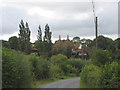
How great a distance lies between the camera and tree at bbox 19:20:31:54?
168ft

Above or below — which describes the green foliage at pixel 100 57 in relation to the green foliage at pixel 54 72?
above

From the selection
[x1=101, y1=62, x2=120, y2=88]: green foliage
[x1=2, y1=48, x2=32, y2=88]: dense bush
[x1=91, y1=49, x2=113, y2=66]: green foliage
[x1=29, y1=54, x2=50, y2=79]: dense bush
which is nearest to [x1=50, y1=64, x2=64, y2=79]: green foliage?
[x1=29, y1=54, x2=50, y2=79]: dense bush

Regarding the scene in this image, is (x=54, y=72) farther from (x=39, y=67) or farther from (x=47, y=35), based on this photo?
(x=47, y=35)

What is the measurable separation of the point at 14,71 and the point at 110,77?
7.97 metres

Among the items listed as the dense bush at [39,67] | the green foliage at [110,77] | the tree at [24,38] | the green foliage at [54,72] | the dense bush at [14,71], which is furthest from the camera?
the tree at [24,38]

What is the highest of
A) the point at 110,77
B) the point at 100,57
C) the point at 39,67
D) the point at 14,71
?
the point at 100,57

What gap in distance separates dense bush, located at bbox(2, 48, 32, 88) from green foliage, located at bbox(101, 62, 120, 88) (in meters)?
7.43

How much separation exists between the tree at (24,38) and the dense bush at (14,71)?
3140cm

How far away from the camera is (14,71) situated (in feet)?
56.7

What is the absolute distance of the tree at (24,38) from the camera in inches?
2013

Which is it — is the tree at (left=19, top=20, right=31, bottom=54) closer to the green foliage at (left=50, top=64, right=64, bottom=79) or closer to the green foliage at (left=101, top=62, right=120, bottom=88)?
the green foliage at (left=50, top=64, right=64, bottom=79)

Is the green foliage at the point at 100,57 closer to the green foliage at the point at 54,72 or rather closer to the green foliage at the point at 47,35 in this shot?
the green foliage at the point at 54,72

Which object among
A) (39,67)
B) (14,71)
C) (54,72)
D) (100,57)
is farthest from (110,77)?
(54,72)

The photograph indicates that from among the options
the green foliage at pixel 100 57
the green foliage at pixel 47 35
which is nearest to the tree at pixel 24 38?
the green foliage at pixel 47 35
